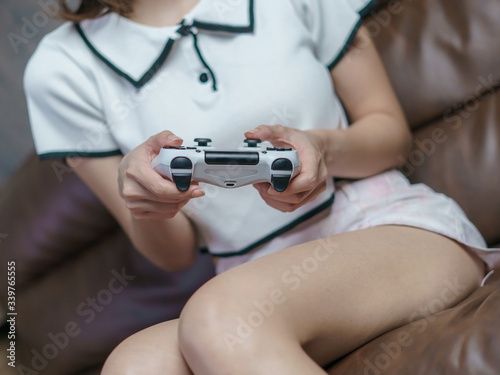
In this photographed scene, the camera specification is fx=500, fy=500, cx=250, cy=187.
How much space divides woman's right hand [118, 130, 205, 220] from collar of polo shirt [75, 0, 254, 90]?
169 mm

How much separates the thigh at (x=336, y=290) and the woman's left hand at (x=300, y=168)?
0.06 meters

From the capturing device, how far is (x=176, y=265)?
2.46 feet

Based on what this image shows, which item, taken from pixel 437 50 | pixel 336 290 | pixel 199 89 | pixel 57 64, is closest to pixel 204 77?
pixel 199 89

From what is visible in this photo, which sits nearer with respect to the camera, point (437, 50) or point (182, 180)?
point (182, 180)

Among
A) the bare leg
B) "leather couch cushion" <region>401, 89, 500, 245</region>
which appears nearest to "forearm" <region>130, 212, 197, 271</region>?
the bare leg

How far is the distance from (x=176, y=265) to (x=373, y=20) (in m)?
0.59

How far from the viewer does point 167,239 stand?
0.69m

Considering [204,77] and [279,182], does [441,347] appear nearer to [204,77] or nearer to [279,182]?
[279,182]

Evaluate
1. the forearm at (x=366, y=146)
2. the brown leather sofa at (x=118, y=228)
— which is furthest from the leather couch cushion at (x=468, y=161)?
the forearm at (x=366, y=146)

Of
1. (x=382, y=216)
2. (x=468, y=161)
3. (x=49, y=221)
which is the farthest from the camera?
(x=49, y=221)

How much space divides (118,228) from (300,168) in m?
0.65

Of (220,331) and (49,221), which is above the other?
(220,331)

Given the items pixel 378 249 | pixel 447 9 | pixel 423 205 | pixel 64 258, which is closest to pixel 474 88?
pixel 447 9

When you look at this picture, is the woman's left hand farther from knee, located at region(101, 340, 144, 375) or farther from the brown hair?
the brown hair
